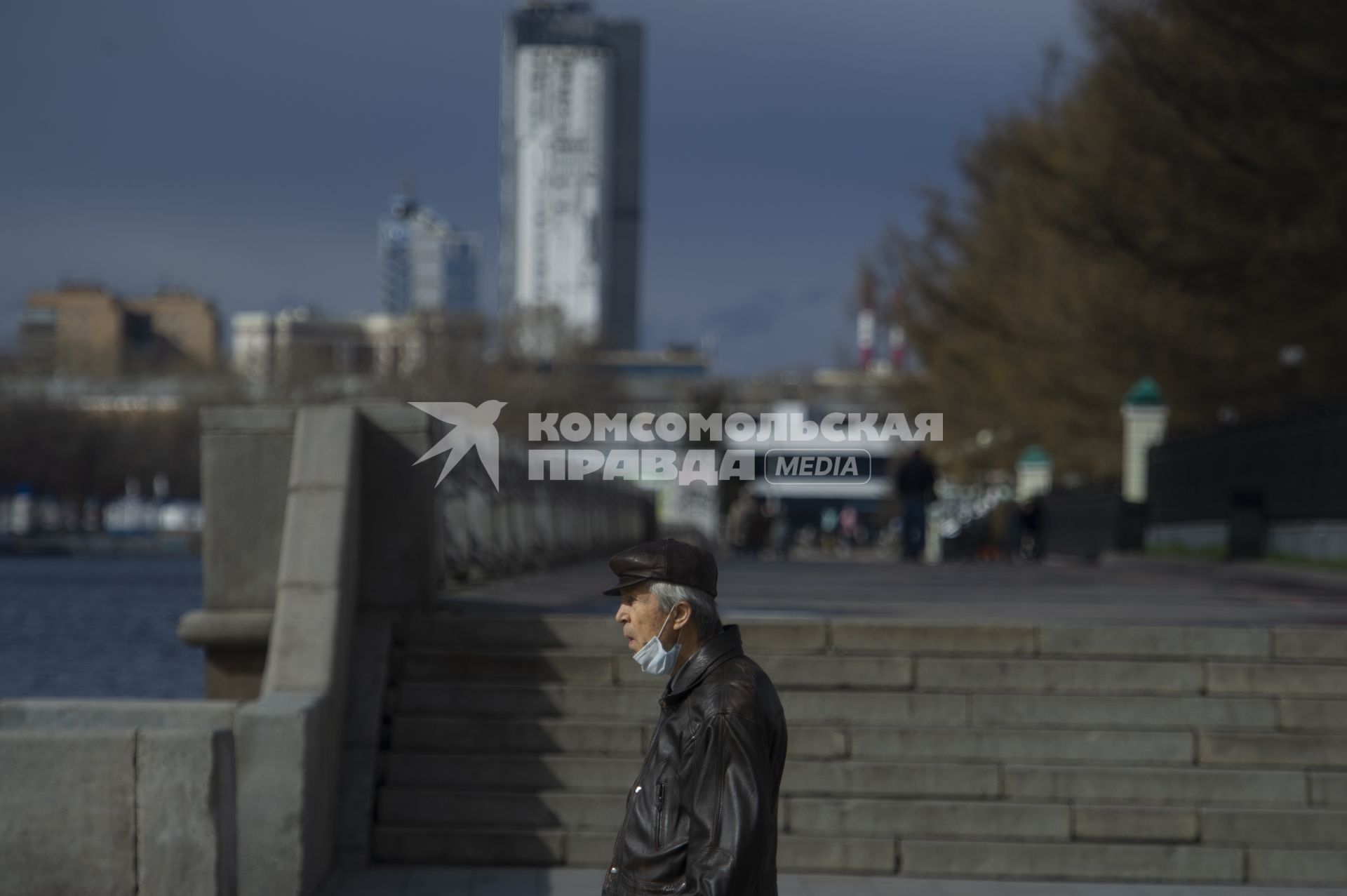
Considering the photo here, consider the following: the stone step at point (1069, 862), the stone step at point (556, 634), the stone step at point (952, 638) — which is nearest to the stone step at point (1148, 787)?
the stone step at point (1069, 862)

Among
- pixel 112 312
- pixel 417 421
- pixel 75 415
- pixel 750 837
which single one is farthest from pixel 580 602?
pixel 112 312

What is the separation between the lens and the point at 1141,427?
33.4m

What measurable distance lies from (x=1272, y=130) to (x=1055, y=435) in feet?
58.1

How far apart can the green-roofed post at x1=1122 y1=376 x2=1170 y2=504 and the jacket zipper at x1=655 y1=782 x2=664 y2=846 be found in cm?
2984

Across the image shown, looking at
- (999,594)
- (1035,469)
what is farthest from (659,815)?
(1035,469)

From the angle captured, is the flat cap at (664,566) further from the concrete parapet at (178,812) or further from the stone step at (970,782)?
the stone step at (970,782)

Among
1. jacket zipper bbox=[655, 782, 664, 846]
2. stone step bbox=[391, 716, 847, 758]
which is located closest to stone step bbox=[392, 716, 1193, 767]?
stone step bbox=[391, 716, 847, 758]

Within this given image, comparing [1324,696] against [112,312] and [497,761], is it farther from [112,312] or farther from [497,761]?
[112,312]

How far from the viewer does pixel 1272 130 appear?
25.8m

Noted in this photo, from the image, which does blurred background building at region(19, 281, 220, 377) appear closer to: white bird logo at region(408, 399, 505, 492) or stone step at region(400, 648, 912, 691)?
white bird logo at region(408, 399, 505, 492)

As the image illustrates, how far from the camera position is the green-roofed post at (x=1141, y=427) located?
3294 cm

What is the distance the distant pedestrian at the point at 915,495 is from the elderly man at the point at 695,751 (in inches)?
897

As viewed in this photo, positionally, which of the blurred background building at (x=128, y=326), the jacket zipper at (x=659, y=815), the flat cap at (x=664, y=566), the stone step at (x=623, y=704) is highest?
the blurred background building at (x=128, y=326)

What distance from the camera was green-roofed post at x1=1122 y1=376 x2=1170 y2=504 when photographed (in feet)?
108
